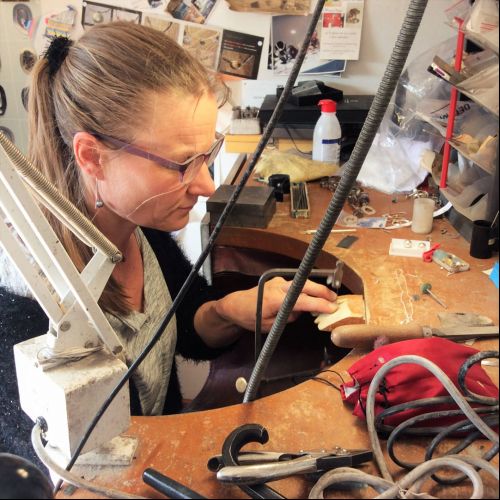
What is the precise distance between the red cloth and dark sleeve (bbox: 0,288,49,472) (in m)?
0.46

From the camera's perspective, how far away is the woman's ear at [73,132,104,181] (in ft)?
2.98

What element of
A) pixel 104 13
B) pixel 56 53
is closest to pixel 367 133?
pixel 56 53

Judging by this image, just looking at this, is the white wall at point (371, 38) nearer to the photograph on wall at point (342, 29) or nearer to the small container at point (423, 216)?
the photograph on wall at point (342, 29)

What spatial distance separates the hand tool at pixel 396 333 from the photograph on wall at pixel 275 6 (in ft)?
4.56

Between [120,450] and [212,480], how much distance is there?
119 mm

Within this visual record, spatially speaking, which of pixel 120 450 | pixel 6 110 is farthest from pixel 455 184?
pixel 6 110

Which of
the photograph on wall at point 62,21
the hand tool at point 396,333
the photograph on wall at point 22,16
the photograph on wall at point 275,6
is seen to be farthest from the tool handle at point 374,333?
the photograph on wall at point 22,16

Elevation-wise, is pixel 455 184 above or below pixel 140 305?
above

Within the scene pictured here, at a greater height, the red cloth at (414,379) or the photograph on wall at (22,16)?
the photograph on wall at (22,16)

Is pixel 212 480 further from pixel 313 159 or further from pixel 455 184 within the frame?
pixel 313 159

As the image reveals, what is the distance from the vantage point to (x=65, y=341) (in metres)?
0.63

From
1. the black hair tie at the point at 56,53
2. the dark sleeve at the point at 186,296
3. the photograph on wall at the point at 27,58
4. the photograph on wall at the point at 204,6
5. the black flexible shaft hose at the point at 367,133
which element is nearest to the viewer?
the black flexible shaft hose at the point at 367,133

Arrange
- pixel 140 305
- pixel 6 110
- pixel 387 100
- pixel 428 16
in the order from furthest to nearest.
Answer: pixel 6 110 → pixel 428 16 → pixel 140 305 → pixel 387 100

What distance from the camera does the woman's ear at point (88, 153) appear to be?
91cm
